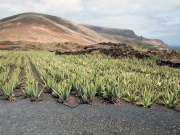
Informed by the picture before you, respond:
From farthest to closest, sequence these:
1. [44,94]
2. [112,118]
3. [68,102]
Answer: [44,94], [68,102], [112,118]

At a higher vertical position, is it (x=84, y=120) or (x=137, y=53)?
(x=137, y=53)

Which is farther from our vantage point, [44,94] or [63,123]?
[44,94]

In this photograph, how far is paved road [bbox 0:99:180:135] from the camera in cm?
635

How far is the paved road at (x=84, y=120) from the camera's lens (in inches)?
250

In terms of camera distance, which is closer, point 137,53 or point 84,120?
point 84,120

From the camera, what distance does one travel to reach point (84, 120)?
7078 millimetres

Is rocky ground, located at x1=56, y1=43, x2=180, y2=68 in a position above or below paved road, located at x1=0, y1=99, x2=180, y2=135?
above

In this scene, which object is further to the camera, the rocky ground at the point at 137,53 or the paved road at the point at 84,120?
the rocky ground at the point at 137,53

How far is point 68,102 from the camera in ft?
29.6

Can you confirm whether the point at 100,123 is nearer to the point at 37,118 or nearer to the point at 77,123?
the point at 77,123

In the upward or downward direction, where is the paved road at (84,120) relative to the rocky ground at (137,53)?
downward

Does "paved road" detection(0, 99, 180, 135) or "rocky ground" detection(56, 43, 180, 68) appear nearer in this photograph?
"paved road" detection(0, 99, 180, 135)

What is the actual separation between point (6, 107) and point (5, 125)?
1.72 metres

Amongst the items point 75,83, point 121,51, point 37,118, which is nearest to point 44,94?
point 75,83
